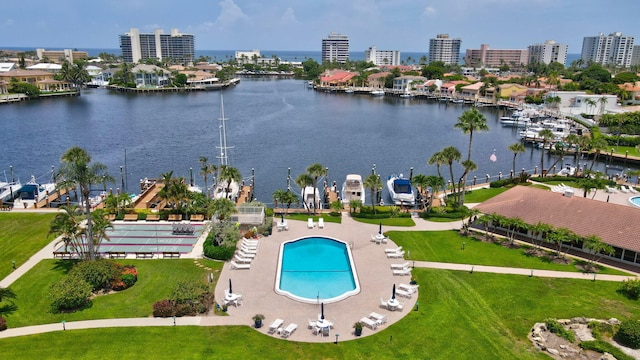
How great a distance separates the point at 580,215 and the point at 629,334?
16.9 metres

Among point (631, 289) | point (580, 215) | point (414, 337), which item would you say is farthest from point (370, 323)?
point (580, 215)

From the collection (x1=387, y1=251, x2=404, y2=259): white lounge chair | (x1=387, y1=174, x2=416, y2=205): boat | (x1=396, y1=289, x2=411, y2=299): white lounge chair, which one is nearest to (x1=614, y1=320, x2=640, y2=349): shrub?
(x1=396, y1=289, x2=411, y2=299): white lounge chair

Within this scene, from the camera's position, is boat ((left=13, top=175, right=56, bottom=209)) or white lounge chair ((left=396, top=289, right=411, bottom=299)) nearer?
Result: white lounge chair ((left=396, top=289, right=411, bottom=299))

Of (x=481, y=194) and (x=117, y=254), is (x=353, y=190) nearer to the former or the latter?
(x=481, y=194)

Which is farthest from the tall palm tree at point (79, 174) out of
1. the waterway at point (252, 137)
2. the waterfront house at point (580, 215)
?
the waterfront house at point (580, 215)

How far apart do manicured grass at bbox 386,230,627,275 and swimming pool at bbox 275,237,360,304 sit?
6.29 metres

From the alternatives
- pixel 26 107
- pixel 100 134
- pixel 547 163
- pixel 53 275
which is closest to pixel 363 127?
pixel 547 163

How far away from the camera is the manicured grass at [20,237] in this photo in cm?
3972

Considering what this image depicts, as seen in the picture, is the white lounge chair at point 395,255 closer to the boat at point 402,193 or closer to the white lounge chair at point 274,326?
the white lounge chair at point 274,326

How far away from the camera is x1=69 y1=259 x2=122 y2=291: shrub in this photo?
33750mm

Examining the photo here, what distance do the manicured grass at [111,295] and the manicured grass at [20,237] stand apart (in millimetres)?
2850

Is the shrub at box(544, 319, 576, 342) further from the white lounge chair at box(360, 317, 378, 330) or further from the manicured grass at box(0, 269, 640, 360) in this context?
the white lounge chair at box(360, 317, 378, 330)

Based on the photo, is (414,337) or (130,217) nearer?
(414,337)

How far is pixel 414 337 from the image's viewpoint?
29.2m
